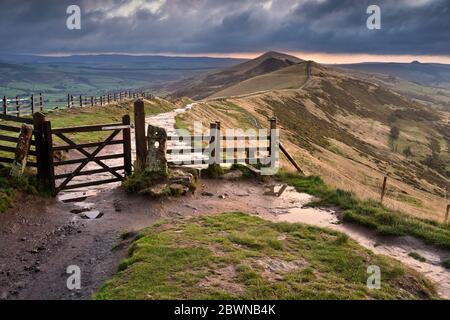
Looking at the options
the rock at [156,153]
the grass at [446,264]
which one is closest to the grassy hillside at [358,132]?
the rock at [156,153]

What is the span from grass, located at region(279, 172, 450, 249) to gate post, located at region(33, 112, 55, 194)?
1001 centimetres

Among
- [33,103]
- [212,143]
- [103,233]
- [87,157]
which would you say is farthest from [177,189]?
[33,103]

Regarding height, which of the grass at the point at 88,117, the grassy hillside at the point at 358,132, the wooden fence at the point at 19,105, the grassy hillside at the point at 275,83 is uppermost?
the grassy hillside at the point at 275,83

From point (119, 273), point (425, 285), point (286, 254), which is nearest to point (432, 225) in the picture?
point (425, 285)

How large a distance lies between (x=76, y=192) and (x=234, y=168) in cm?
708

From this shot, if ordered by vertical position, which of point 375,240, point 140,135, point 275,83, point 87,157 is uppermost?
point 275,83

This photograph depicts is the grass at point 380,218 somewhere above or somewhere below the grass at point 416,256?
above

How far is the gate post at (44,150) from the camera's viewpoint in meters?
15.4

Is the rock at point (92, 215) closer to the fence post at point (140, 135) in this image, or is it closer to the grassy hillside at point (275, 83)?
the fence post at point (140, 135)

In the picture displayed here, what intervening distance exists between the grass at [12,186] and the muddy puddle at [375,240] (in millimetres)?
8740

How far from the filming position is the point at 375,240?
13188 mm

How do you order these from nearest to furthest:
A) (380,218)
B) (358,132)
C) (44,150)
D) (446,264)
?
(446,264)
(380,218)
(44,150)
(358,132)

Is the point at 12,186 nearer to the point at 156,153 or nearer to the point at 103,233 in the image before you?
the point at 103,233

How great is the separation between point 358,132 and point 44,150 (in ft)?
325
